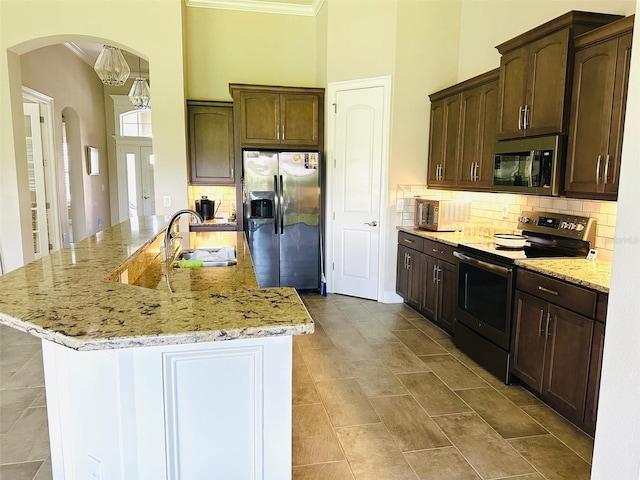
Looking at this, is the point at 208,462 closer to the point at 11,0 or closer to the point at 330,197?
the point at 330,197

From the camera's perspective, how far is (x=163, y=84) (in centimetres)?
470

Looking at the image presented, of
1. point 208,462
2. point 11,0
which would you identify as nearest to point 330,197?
point 11,0

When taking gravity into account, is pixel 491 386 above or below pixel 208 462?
below

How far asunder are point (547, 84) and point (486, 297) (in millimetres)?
1531

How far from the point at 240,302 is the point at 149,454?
0.49 m

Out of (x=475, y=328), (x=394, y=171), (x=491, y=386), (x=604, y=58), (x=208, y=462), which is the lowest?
(x=491, y=386)

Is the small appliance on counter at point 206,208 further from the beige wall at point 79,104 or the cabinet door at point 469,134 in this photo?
the cabinet door at point 469,134

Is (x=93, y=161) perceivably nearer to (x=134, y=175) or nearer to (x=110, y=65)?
(x=134, y=175)

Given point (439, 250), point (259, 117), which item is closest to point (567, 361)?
point (439, 250)

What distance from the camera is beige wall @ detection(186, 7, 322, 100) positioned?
17.7ft

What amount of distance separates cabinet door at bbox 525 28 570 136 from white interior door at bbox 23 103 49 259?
20.1 ft

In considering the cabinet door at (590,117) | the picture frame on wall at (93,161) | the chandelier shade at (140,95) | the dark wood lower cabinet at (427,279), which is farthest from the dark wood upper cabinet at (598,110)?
the picture frame on wall at (93,161)

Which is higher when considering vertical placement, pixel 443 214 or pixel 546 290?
pixel 443 214

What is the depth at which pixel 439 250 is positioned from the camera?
397 centimetres
